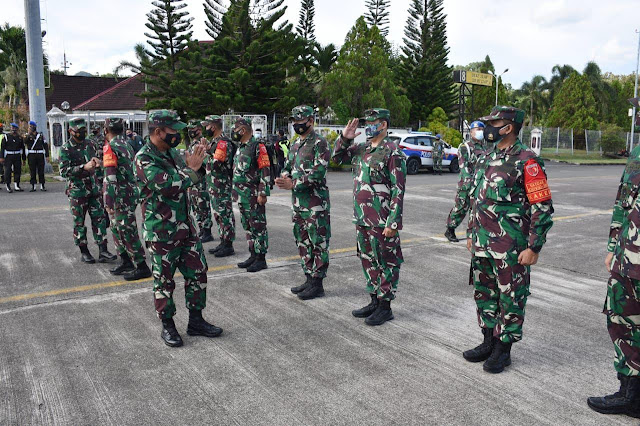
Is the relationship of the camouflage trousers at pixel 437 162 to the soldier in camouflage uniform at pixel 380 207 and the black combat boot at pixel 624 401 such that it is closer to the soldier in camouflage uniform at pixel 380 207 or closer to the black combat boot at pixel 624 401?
the soldier in camouflage uniform at pixel 380 207

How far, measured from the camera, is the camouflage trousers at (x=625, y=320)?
285 centimetres

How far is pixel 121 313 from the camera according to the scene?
4520 millimetres

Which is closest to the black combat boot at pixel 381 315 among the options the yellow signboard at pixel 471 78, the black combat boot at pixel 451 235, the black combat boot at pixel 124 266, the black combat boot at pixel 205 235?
the black combat boot at pixel 124 266

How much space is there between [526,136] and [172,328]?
3580cm

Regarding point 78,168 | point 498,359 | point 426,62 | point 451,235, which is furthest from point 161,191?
point 426,62

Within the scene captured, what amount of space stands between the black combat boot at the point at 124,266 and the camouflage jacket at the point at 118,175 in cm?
63

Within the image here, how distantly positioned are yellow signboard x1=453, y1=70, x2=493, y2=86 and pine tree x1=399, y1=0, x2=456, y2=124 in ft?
20.4

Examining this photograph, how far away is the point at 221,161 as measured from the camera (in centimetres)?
662

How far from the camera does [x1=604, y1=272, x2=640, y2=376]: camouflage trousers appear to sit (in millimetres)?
2848

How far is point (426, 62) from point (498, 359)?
35946mm

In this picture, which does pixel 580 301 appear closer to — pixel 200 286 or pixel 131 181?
pixel 200 286

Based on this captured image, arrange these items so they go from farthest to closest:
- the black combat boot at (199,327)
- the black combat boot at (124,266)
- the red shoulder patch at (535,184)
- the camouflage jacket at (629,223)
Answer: the black combat boot at (124,266), the black combat boot at (199,327), the red shoulder patch at (535,184), the camouflage jacket at (629,223)

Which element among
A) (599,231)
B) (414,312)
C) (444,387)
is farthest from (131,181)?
(599,231)

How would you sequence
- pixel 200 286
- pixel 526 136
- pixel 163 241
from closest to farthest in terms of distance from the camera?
pixel 163 241, pixel 200 286, pixel 526 136
